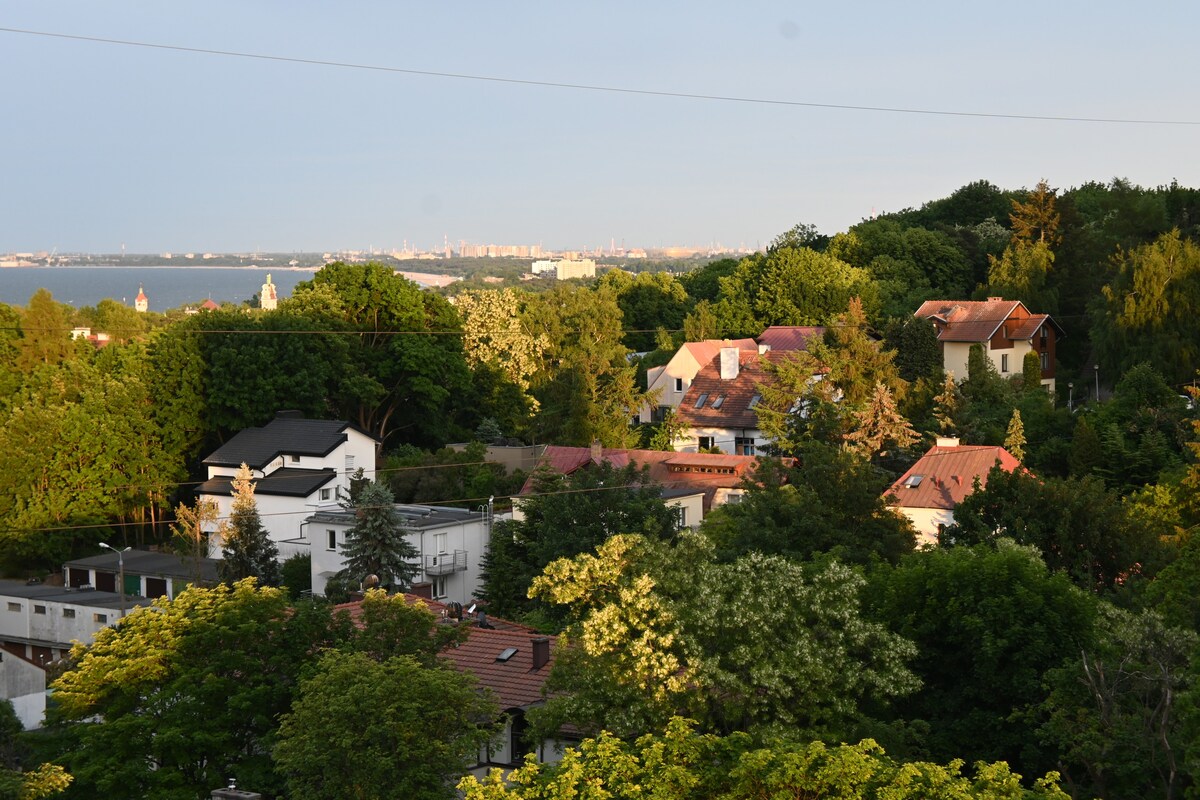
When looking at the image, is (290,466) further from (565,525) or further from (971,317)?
(971,317)

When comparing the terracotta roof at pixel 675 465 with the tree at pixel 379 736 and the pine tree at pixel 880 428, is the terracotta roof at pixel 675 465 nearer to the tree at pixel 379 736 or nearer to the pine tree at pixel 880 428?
the pine tree at pixel 880 428

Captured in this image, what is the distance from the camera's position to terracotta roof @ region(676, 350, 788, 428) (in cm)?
5619

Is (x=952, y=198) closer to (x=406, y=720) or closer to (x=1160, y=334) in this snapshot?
(x=1160, y=334)

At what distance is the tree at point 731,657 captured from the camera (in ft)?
67.8

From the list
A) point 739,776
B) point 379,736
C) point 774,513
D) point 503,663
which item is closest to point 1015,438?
point 774,513

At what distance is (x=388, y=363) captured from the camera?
62.5 m

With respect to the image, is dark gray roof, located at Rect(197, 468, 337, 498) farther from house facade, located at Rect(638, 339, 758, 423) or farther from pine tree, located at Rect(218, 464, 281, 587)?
house facade, located at Rect(638, 339, 758, 423)

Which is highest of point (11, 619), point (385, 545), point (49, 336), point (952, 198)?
point (952, 198)

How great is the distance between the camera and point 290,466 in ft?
172

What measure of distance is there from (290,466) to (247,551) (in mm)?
8729

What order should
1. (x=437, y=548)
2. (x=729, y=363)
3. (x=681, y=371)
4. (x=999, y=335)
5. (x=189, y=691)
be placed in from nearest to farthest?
(x=189, y=691)
(x=437, y=548)
(x=999, y=335)
(x=729, y=363)
(x=681, y=371)

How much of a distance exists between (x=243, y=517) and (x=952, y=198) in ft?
192

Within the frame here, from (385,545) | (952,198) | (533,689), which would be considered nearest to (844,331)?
(385,545)

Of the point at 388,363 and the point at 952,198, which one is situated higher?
the point at 952,198
